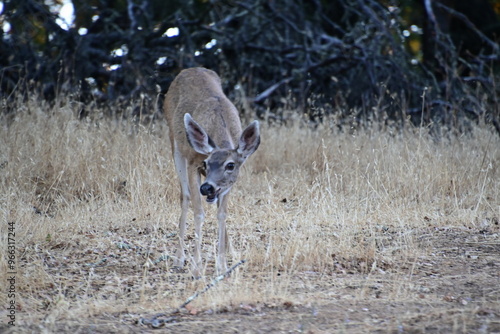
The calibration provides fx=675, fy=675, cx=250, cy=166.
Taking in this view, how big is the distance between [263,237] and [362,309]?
2393mm

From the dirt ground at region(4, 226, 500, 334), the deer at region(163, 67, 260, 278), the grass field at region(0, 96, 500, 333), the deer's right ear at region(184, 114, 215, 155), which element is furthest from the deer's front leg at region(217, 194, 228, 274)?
the dirt ground at region(4, 226, 500, 334)

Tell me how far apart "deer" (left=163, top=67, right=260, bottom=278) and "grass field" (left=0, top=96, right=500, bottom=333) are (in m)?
0.32

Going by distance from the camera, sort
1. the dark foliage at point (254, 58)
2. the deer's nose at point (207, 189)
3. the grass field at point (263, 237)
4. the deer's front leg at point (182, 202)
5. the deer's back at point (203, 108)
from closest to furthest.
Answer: the grass field at point (263, 237) < the deer's nose at point (207, 189) < the deer's front leg at point (182, 202) < the deer's back at point (203, 108) < the dark foliage at point (254, 58)

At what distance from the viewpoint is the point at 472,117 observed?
13.0 metres

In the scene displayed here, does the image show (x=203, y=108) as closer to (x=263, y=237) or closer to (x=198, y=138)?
(x=198, y=138)

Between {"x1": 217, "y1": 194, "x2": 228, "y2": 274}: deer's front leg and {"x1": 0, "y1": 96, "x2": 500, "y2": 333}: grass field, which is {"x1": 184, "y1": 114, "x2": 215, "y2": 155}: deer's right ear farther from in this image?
{"x1": 0, "y1": 96, "x2": 500, "y2": 333}: grass field

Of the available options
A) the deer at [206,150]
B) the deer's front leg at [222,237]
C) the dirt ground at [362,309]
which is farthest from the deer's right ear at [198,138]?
the dirt ground at [362,309]

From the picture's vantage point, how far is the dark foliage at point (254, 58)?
40.6 ft

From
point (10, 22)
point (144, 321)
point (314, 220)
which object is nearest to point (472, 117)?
point (314, 220)

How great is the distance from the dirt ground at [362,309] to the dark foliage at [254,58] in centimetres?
668

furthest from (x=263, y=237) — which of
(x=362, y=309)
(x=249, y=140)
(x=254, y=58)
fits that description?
(x=254, y=58)

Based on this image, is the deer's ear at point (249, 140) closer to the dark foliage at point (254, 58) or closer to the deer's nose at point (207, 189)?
the deer's nose at point (207, 189)

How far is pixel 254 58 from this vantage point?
1334 centimetres

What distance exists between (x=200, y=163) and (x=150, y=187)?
6.61 feet
